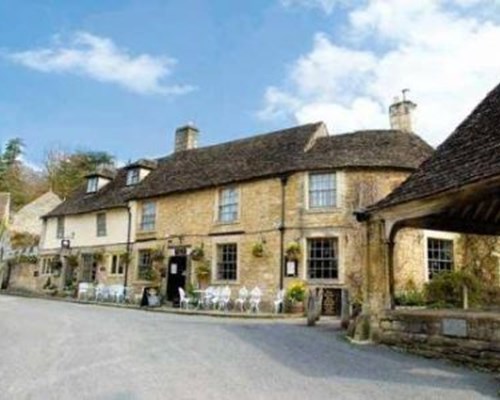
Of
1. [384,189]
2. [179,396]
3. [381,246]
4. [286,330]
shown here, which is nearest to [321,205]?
[384,189]

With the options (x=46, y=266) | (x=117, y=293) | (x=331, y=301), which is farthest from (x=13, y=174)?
(x=331, y=301)

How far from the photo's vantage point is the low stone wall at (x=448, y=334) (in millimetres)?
8961

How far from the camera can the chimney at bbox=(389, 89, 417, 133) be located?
23641 millimetres

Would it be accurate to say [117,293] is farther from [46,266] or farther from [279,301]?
[46,266]

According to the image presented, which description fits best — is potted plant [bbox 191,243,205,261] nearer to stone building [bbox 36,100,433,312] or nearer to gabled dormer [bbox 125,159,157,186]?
stone building [bbox 36,100,433,312]

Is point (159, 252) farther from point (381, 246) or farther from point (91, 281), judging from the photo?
point (381, 246)

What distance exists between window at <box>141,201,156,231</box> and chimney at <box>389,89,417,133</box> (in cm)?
1149

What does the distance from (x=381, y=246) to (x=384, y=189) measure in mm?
9131

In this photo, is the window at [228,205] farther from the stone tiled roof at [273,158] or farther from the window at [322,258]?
the window at [322,258]

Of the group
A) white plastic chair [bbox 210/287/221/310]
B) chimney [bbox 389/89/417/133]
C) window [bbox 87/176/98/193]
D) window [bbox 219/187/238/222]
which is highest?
chimney [bbox 389/89/417/133]

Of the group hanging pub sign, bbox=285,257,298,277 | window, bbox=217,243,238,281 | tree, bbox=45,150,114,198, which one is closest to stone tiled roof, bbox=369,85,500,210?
hanging pub sign, bbox=285,257,298,277

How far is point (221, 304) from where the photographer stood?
69.7ft

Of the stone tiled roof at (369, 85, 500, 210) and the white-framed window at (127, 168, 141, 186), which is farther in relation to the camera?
the white-framed window at (127, 168, 141, 186)

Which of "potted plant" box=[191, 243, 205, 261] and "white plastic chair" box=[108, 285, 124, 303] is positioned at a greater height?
"potted plant" box=[191, 243, 205, 261]
